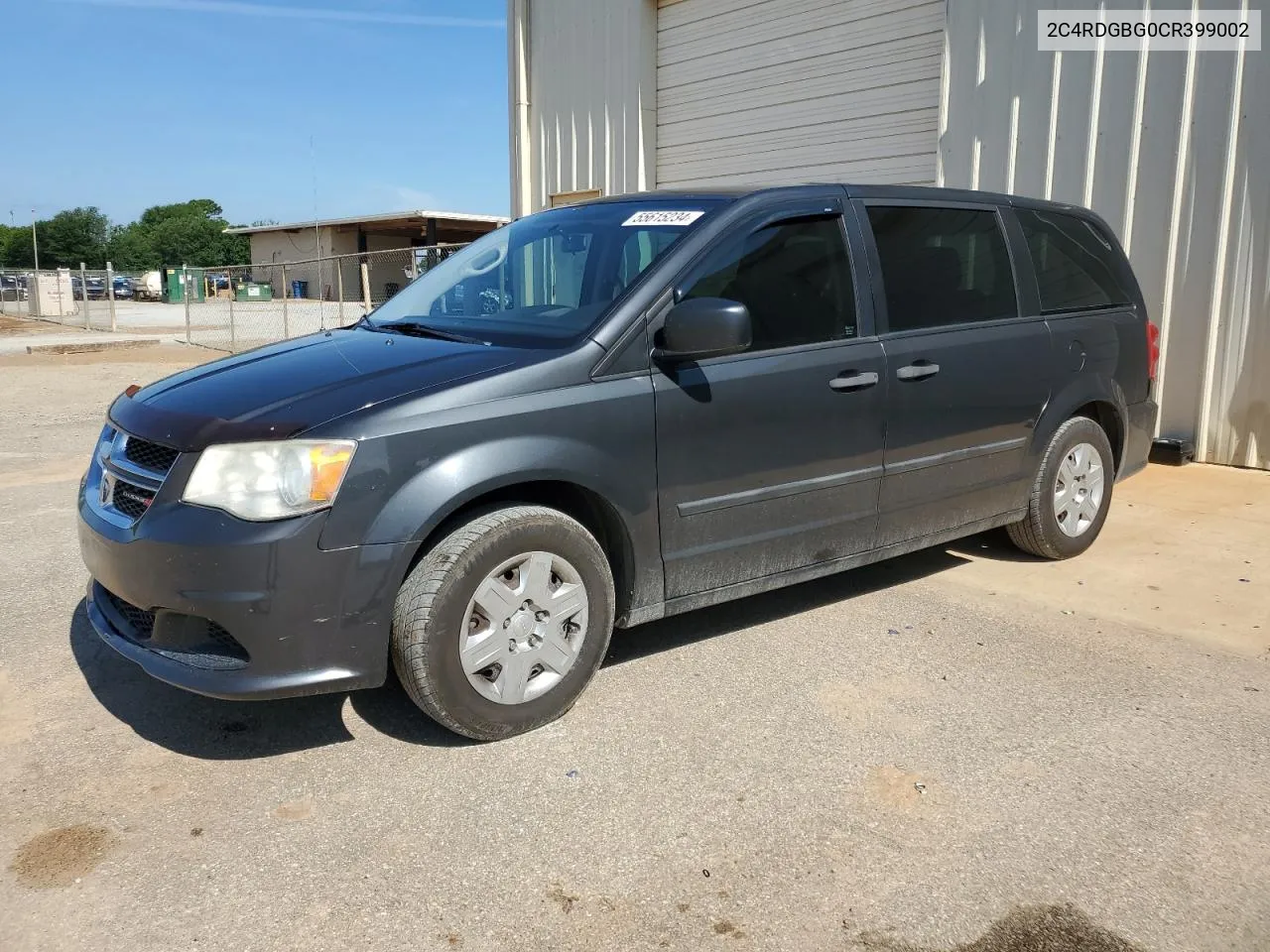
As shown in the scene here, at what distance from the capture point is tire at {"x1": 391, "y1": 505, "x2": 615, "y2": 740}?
302cm

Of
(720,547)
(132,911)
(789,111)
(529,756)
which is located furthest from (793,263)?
(789,111)

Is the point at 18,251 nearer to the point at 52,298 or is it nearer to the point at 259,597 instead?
the point at 52,298

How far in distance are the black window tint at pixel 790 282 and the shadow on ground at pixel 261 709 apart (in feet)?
4.27

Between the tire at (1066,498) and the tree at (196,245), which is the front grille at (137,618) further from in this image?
the tree at (196,245)

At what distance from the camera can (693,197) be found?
13.2 ft

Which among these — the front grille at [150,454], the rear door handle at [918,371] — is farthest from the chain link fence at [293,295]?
the front grille at [150,454]

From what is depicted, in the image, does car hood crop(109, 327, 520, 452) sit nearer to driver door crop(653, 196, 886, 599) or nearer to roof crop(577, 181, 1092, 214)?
driver door crop(653, 196, 886, 599)

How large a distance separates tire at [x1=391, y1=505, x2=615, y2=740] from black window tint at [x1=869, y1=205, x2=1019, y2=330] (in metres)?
1.82

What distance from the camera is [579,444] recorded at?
3.28 m

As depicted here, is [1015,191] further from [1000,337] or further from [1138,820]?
[1138,820]

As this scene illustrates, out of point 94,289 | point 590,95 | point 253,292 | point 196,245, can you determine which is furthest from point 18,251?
point 590,95

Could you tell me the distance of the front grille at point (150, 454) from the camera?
3043 mm

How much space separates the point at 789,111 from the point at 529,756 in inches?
335

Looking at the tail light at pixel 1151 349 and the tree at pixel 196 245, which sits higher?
the tree at pixel 196 245
